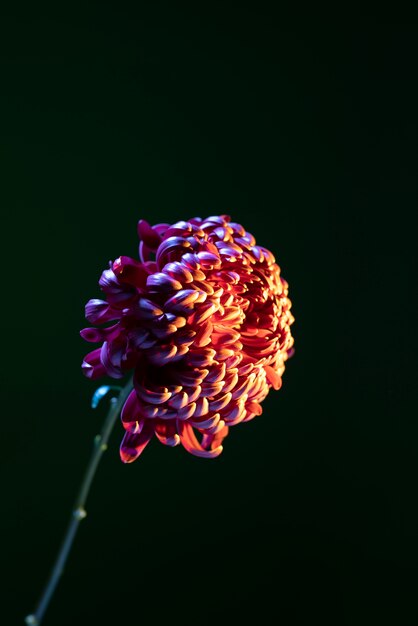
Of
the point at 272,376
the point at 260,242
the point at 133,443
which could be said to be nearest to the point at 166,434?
the point at 133,443

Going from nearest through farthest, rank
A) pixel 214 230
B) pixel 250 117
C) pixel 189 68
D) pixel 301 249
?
pixel 214 230, pixel 189 68, pixel 250 117, pixel 301 249

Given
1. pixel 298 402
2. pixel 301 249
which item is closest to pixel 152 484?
pixel 298 402

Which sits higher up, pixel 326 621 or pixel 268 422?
pixel 268 422

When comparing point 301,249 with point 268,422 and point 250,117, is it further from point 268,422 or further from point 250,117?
point 268,422

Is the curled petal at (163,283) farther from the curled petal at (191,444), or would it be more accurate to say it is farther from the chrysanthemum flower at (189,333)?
the curled petal at (191,444)

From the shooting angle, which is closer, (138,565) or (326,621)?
(138,565)

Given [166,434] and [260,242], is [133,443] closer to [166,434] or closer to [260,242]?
[166,434]
